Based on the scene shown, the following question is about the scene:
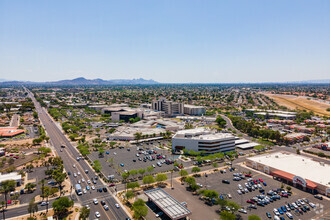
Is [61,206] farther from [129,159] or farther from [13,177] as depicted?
[129,159]

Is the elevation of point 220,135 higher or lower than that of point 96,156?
higher

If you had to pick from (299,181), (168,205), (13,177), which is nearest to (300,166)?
(299,181)

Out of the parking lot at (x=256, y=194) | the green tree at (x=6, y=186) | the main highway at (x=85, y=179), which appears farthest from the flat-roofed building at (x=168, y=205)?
the green tree at (x=6, y=186)

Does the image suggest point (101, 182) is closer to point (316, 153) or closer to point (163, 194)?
point (163, 194)

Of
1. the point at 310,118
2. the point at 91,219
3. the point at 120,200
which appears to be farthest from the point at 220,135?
the point at 310,118

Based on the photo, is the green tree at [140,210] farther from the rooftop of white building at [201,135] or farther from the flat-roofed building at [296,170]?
the rooftop of white building at [201,135]

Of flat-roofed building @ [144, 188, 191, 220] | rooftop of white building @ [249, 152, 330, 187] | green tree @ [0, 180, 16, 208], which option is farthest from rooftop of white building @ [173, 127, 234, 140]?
green tree @ [0, 180, 16, 208]

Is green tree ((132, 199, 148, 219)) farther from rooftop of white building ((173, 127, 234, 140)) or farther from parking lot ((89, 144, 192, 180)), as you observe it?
rooftop of white building ((173, 127, 234, 140))
